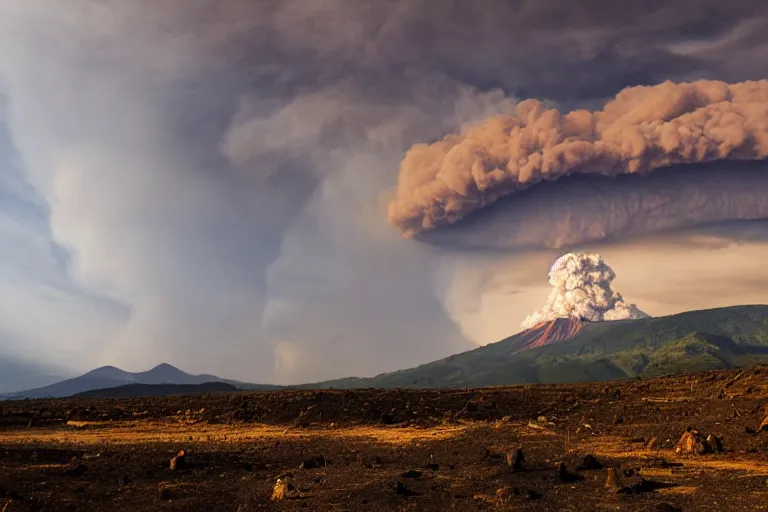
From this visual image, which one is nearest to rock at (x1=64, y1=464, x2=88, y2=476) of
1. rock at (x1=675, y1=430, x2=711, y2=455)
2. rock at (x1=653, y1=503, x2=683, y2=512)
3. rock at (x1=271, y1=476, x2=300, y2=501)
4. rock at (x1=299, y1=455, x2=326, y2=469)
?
rock at (x1=299, y1=455, x2=326, y2=469)

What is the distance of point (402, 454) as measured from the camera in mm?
32094

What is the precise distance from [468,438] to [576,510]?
2157 centimetres

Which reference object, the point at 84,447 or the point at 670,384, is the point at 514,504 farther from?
the point at 670,384

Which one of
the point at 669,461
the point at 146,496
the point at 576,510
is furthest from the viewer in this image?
the point at 669,461

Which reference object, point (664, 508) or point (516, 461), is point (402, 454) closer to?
point (516, 461)

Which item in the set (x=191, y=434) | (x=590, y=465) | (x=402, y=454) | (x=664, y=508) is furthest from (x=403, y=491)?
(x=191, y=434)

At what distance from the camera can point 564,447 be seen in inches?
1299

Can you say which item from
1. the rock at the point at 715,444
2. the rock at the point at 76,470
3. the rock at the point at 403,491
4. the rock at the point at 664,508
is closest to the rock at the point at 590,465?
the rock at the point at 715,444

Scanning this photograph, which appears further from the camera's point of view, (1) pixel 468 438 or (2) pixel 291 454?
(1) pixel 468 438

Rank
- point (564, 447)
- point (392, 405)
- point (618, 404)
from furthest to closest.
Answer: point (392, 405)
point (618, 404)
point (564, 447)

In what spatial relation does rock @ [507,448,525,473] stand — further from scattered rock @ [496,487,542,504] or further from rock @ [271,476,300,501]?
rock @ [271,476,300,501]

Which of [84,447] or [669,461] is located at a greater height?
[84,447]

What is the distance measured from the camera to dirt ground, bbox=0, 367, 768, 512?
1983cm

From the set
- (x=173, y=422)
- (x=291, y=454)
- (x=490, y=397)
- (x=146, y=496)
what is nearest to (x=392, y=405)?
(x=490, y=397)
